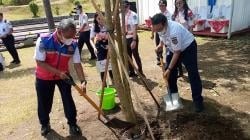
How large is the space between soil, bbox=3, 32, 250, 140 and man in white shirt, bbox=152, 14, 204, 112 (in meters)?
0.43

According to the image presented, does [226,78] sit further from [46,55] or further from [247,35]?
[247,35]

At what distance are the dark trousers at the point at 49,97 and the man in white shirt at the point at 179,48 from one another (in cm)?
159

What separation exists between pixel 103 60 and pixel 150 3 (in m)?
8.78

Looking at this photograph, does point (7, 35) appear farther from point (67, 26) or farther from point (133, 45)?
point (67, 26)

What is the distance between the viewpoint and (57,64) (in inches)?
191

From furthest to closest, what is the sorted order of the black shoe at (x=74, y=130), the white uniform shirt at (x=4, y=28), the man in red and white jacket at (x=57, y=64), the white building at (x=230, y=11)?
the white building at (x=230, y=11), the white uniform shirt at (x=4, y=28), the black shoe at (x=74, y=130), the man in red and white jacket at (x=57, y=64)

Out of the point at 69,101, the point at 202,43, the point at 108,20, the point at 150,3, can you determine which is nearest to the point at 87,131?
the point at 69,101

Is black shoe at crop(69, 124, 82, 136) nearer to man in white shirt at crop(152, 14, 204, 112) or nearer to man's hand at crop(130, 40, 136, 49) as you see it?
man in white shirt at crop(152, 14, 204, 112)

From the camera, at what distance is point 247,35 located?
39.5ft

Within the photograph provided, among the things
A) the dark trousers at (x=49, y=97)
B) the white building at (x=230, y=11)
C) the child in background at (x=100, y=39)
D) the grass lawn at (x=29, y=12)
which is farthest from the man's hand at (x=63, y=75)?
the grass lawn at (x=29, y=12)

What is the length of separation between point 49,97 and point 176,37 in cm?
215

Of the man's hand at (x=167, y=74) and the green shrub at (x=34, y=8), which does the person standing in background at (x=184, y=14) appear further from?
the green shrub at (x=34, y=8)

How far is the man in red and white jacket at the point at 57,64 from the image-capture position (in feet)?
15.2

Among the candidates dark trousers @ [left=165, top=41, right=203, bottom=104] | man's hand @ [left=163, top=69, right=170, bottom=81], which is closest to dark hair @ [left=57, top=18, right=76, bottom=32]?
man's hand @ [left=163, top=69, right=170, bottom=81]
